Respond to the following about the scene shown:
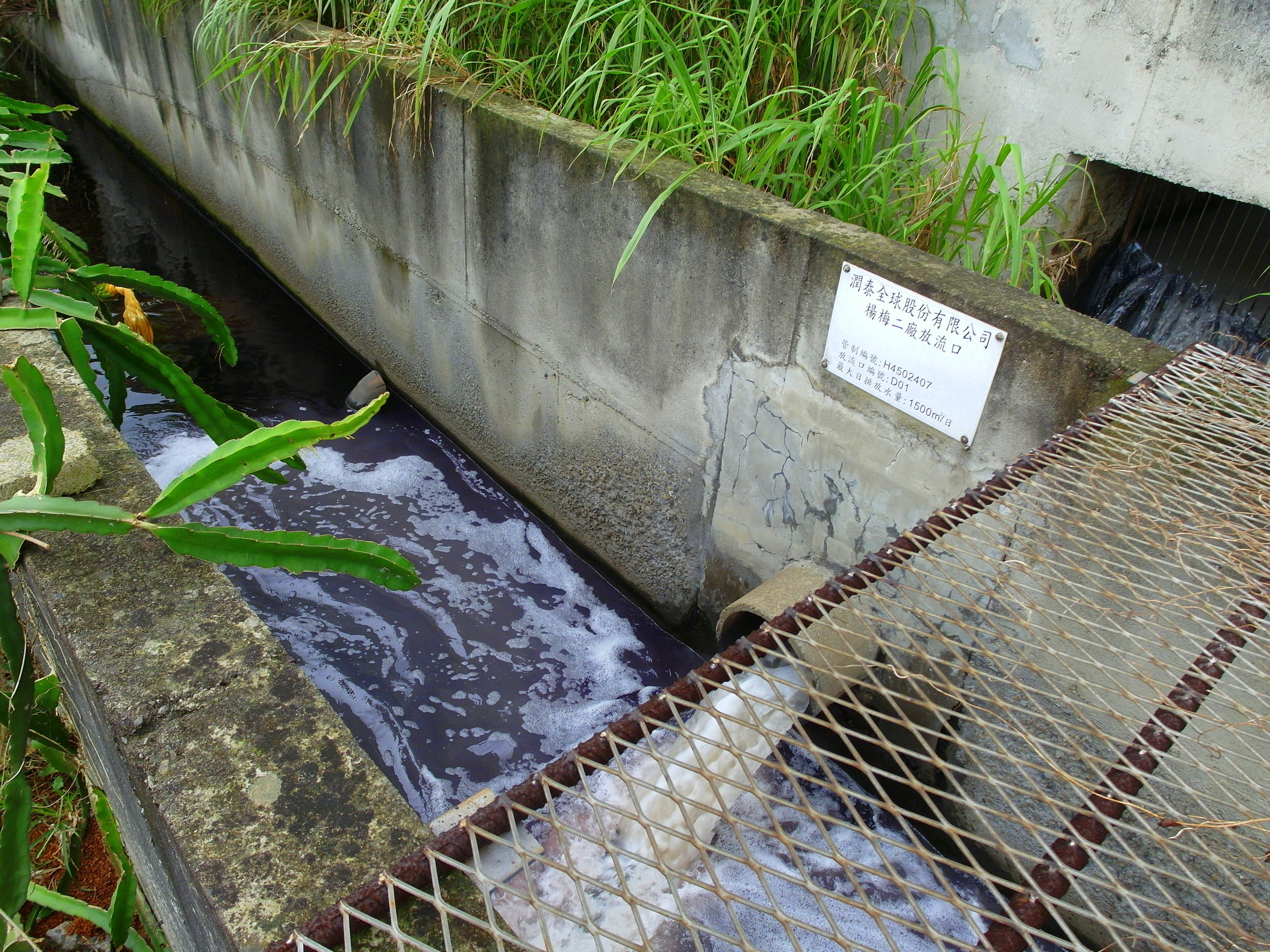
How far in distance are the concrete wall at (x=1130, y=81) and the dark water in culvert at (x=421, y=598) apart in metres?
2.84

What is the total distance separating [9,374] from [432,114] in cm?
280

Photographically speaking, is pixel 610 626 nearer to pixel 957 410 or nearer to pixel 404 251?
pixel 957 410

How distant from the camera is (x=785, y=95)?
380 cm

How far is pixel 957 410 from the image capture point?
278cm

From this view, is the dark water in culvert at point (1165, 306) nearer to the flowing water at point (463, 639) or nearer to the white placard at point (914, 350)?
the white placard at point (914, 350)

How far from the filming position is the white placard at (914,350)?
2686 millimetres

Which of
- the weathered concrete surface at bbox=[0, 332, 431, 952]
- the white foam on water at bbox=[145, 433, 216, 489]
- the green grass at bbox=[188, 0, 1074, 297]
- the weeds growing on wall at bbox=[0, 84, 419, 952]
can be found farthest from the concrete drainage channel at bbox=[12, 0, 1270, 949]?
the white foam on water at bbox=[145, 433, 216, 489]

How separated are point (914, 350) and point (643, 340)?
1.28 metres

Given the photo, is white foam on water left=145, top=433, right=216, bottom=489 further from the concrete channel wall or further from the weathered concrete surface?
the weathered concrete surface

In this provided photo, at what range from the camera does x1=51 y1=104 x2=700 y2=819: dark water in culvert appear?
12.1ft

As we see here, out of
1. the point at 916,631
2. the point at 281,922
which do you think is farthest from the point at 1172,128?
the point at 281,922

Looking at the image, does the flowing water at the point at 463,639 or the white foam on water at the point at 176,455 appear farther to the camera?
the white foam on water at the point at 176,455

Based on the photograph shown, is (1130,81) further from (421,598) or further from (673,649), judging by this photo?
(421,598)

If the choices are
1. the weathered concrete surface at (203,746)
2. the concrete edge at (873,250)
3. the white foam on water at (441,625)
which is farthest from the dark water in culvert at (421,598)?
the concrete edge at (873,250)
